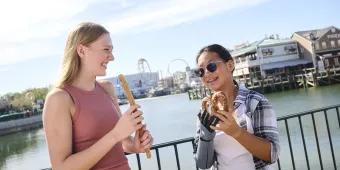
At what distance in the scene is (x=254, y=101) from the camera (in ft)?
8.61

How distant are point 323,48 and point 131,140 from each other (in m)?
67.9

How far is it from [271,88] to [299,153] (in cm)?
4682

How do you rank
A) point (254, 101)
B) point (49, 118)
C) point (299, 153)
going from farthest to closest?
1. point (299, 153)
2. point (254, 101)
3. point (49, 118)

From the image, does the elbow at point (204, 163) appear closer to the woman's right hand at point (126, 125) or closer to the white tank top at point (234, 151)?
the white tank top at point (234, 151)

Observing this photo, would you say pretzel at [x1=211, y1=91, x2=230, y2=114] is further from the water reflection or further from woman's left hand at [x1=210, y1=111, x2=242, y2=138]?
the water reflection

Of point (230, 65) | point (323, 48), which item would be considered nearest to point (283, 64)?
point (323, 48)

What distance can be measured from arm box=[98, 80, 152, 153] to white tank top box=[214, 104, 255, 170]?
1.86ft

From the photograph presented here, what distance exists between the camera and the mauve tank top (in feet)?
7.17

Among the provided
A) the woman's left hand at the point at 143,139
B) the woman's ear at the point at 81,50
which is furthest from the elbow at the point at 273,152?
the woman's ear at the point at 81,50

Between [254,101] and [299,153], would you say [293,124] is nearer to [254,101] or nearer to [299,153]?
[299,153]

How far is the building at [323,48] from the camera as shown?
2551 inches

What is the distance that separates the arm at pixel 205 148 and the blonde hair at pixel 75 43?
0.80 metres

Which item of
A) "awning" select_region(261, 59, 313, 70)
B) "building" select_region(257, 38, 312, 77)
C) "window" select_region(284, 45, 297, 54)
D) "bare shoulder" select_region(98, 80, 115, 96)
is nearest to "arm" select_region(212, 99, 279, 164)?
"bare shoulder" select_region(98, 80, 115, 96)

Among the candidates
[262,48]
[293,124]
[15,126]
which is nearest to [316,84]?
Result: [262,48]
